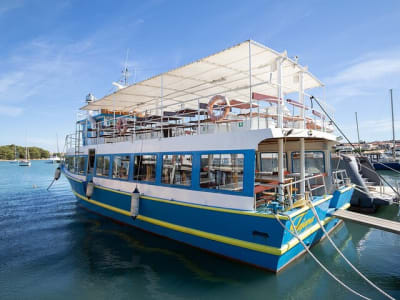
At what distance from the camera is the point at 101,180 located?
1031 cm

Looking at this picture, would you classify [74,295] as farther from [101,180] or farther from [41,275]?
[101,180]

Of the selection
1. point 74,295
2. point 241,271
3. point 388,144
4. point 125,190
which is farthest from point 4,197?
point 388,144

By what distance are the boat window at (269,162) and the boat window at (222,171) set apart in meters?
3.76

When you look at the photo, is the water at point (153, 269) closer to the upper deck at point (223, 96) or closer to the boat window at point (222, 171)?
the boat window at point (222, 171)

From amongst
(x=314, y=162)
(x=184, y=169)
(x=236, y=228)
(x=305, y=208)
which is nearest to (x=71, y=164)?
(x=184, y=169)

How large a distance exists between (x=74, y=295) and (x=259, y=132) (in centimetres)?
538

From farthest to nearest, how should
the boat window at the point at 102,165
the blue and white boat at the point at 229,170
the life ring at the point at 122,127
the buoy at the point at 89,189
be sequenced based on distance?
the buoy at the point at 89,189 → the boat window at the point at 102,165 → the life ring at the point at 122,127 → the blue and white boat at the point at 229,170

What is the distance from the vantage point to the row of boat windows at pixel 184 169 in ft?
20.0

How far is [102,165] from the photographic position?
1058cm

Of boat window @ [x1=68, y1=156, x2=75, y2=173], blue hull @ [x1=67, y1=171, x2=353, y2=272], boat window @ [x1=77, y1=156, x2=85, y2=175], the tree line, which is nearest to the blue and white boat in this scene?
blue hull @ [x1=67, y1=171, x2=353, y2=272]

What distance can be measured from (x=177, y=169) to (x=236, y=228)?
8.42 feet

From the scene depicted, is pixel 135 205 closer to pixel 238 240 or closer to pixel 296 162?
pixel 238 240

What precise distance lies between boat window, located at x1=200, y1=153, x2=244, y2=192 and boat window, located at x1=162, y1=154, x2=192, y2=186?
1.78ft

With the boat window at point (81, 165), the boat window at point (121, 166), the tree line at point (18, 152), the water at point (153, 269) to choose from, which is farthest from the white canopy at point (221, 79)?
the tree line at point (18, 152)
